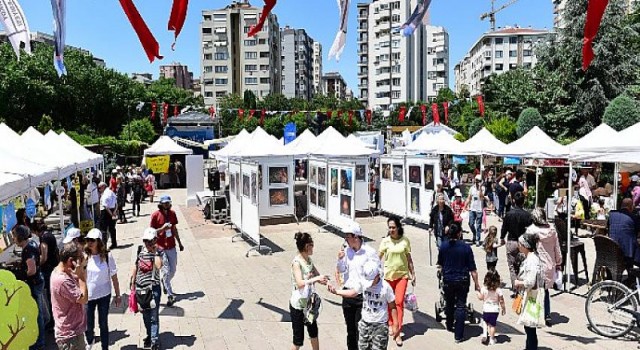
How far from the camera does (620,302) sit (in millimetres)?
6680

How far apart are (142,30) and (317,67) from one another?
531ft

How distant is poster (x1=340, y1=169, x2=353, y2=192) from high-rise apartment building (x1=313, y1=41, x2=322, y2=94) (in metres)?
143

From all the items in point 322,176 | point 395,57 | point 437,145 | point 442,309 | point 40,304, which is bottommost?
point 442,309

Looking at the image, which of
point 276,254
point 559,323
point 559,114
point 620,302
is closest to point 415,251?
point 276,254

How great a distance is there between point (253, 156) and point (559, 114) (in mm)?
21500

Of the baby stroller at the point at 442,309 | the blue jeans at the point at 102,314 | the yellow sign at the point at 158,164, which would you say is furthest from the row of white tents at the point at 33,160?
the yellow sign at the point at 158,164

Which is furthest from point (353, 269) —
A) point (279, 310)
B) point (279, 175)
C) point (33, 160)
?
point (279, 175)

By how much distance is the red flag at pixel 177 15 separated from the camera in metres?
4.91

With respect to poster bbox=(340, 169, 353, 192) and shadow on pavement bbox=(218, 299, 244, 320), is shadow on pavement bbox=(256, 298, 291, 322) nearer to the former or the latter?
shadow on pavement bbox=(218, 299, 244, 320)

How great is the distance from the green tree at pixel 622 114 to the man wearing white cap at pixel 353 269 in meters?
22.8

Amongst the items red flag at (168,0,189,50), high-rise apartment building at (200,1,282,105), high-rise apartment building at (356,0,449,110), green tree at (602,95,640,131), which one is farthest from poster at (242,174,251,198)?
high-rise apartment building at (200,1,282,105)

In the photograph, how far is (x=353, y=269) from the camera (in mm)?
5324

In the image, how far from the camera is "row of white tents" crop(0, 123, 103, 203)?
661 cm

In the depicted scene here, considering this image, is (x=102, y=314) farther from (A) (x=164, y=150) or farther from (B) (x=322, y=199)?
(A) (x=164, y=150)
